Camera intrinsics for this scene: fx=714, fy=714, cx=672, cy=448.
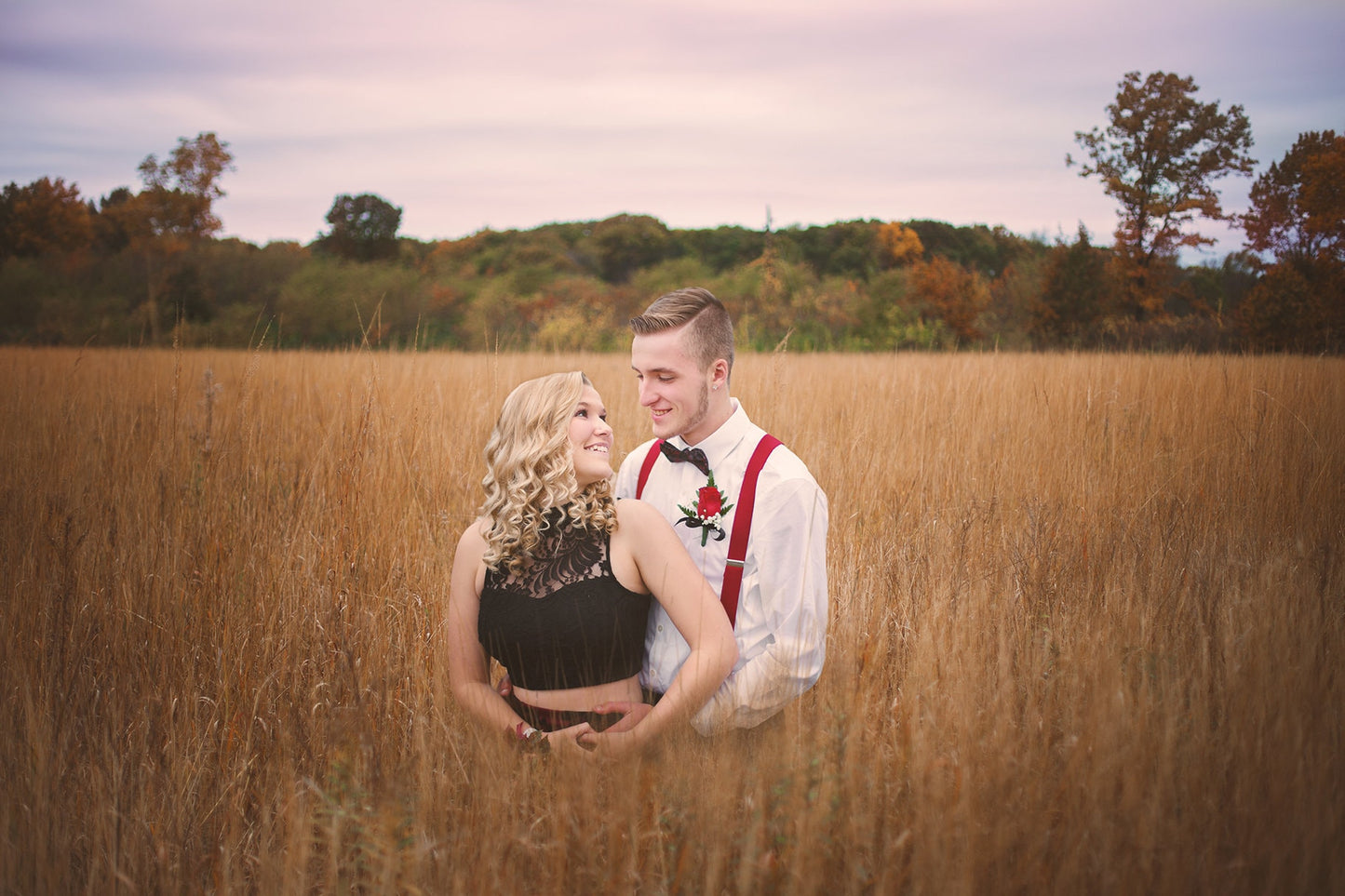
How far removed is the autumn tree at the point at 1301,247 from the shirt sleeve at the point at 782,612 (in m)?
12.3

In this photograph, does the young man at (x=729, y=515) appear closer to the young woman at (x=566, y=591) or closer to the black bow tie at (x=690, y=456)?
the black bow tie at (x=690, y=456)

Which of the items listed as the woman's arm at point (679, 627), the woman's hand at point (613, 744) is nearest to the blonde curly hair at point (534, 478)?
the woman's arm at point (679, 627)

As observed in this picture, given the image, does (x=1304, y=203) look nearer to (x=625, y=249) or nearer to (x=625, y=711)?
(x=625, y=711)

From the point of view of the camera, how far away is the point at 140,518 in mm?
3488

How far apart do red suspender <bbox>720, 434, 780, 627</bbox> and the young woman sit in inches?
7.1

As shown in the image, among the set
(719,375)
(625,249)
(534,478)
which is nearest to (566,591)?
(534,478)

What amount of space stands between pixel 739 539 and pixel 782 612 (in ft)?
0.76

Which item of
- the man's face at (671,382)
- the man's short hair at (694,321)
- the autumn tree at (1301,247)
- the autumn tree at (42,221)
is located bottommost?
the man's face at (671,382)

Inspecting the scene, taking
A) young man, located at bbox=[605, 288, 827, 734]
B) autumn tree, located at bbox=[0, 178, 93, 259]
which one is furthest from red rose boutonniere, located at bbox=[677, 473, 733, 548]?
autumn tree, located at bbox=[0, 178, 93, 259]

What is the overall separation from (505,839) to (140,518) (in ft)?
9.64

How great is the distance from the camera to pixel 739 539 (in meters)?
2.01

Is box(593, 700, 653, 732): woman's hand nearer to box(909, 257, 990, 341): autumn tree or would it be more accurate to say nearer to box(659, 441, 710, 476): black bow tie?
box(659, 441, 710, 476): black bow tie

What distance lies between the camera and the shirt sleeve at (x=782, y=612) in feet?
6.29

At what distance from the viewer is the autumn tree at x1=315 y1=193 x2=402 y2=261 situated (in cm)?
3819
